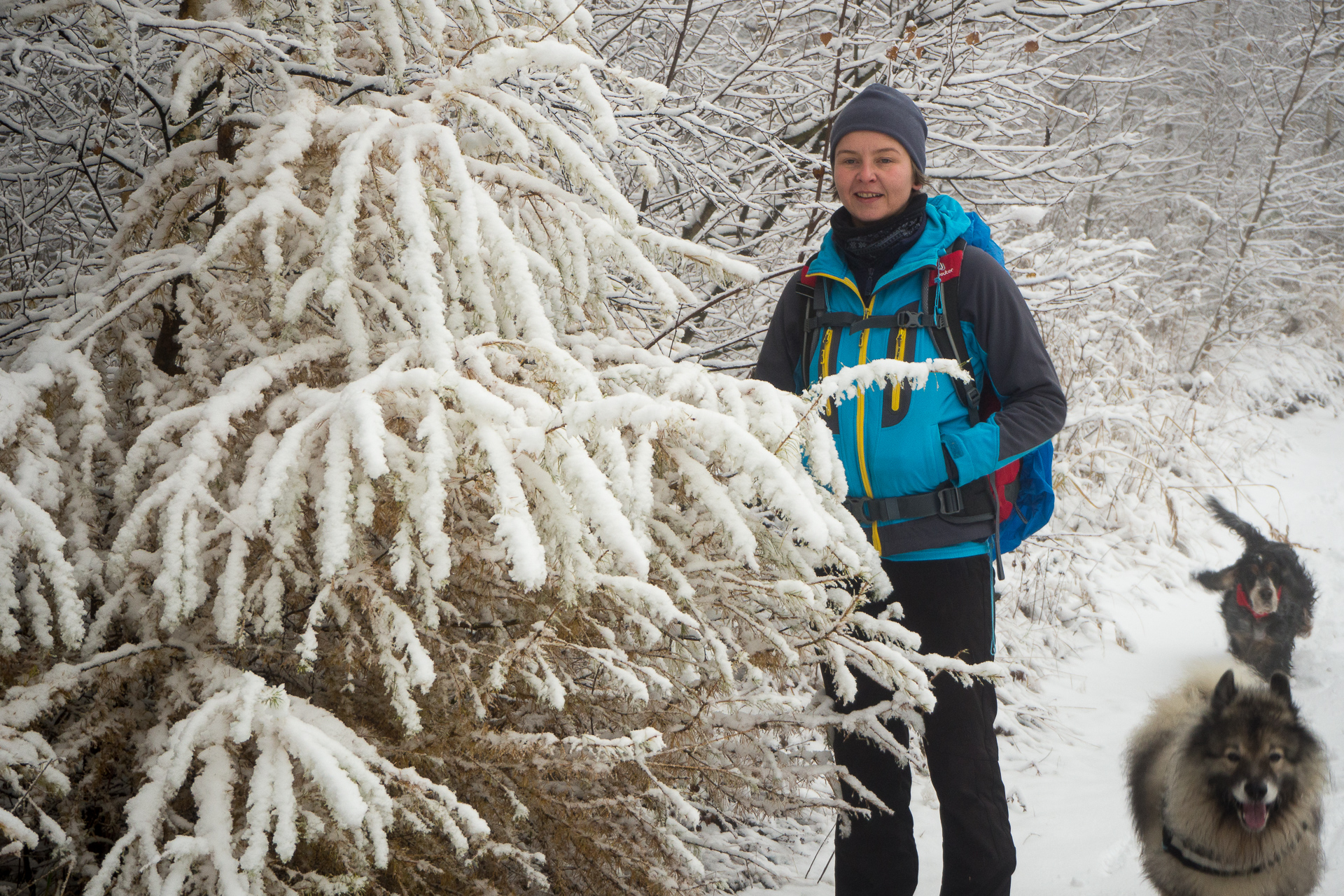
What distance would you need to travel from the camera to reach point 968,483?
2.08 metres

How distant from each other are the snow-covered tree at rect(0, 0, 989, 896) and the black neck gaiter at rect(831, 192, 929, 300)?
48 cm

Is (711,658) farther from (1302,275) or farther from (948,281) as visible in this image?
(1302,275)

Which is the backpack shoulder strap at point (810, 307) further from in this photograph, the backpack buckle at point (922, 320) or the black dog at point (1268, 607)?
the black dog at point (1268, 607)

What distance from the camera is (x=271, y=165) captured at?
168cm

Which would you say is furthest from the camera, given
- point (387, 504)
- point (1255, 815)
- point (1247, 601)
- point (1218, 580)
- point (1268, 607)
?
point (1218, 580)

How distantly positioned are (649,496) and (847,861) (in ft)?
5.23

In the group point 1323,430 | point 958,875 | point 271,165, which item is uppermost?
point 271,165

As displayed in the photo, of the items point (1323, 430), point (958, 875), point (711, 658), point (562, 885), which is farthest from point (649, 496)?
point (1323, 430)

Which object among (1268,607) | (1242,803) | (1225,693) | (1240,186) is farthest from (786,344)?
(1240,186)

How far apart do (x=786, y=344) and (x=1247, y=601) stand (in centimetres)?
476

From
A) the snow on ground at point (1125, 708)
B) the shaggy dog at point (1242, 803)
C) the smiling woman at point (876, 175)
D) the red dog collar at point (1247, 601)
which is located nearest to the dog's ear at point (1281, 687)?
the shaggy dog at point (1242, 803)

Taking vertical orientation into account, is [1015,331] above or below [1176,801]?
above

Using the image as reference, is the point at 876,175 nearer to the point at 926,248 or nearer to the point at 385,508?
Answer: the point at 926,248

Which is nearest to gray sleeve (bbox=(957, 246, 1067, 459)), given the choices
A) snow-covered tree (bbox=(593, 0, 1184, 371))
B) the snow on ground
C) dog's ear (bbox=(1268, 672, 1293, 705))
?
snow-covered tree (bbox=(593, 0, 1184, 371))
